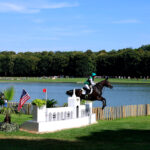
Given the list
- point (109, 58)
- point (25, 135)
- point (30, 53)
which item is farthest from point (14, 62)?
point (25, 135)

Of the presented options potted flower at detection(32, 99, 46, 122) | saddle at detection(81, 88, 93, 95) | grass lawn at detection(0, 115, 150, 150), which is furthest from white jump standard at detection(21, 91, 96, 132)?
saddle at detection(81, 88, 93, 95)

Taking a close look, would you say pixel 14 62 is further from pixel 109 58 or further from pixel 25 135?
pixel 25 135

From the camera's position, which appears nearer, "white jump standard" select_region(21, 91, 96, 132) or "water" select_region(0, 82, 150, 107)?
"white jump standard" select_region(21, 91, 96, 132)

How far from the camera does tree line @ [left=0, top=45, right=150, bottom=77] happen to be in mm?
127188

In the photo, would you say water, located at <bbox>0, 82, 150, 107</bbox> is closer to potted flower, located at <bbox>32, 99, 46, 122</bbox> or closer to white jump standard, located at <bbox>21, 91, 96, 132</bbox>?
white jump standard, located at <bbox>21, 91, 96, 132</bbox>

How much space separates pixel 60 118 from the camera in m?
18.0

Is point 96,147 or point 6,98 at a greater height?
point 6,98

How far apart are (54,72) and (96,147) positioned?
435 feet

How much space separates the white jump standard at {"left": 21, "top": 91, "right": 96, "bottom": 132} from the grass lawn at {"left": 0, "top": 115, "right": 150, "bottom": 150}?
53 cm

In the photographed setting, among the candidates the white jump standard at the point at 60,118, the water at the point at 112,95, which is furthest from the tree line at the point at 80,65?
the white jump standard at the point at 60,118

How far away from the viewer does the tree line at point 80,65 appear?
417 feet

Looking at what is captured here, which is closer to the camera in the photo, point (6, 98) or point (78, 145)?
point (78, 145)

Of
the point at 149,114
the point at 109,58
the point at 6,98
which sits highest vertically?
the point at 109,58

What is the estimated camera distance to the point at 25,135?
52.2ft
